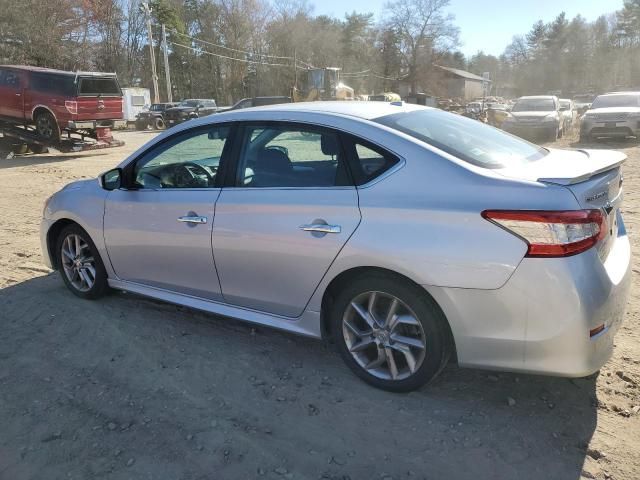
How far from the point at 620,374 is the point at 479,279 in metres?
1.38

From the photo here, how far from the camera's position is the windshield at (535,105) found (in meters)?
19.8

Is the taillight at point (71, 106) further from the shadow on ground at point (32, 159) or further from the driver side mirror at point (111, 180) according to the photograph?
the driver side mirror at point (111, 180)

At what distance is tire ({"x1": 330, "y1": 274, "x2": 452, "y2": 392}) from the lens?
2854 mm

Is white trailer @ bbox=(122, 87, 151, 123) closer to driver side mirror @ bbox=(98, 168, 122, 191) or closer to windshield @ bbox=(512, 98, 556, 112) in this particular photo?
windshield @ bbox=(512, 98, 556, 112)

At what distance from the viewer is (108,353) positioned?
12.1 feet

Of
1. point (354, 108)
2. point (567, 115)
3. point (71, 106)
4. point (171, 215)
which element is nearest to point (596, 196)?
point (354, 108)

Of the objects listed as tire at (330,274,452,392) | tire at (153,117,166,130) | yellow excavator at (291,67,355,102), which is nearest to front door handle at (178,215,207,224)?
tire at (330,274,452,392)

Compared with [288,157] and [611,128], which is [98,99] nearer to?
[288,157]

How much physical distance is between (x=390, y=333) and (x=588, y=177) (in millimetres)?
1312

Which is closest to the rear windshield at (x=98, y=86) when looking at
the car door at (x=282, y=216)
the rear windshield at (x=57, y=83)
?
the rear windshield at (x=57, y=83)

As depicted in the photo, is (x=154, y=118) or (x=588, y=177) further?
(x=154, y=118)

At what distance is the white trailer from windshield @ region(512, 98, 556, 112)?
29063mm

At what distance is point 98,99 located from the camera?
16375mm

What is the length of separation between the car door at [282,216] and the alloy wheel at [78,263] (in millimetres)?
1561
